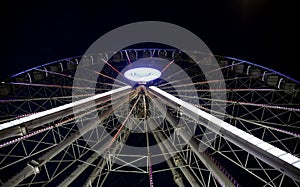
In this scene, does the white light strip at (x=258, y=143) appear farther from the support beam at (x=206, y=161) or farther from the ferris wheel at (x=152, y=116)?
the support beam at (x=206, y=161)

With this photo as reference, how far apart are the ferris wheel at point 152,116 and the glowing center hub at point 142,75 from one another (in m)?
0.08

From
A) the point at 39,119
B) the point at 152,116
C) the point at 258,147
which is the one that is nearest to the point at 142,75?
the point at 152,116

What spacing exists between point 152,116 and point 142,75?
324 cm

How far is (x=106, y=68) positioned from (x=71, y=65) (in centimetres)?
339

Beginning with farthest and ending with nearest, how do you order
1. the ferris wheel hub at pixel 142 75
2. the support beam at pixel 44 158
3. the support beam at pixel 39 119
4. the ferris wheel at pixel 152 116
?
the ferris wheel hub at pixel 142 75 → the ferris wheel at pixel 152 116 → the support beam at pixel 39 119 → the support beam at pixel 44 158

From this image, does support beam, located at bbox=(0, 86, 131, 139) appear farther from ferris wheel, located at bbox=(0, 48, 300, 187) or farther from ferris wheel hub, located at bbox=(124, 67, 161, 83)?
ferris wheel hub, located at bbox=(124, 67, 161, 83)

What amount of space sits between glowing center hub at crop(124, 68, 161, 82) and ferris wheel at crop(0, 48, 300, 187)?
0.08 meters

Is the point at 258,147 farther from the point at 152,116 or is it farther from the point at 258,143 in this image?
the point at 152,116

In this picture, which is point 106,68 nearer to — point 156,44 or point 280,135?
point 156,44

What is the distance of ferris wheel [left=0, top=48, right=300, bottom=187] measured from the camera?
920 centimetres

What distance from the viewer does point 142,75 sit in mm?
16062

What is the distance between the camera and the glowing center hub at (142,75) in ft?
50.8

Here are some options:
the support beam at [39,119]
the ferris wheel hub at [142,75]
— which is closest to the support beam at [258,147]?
the ferris wheel hub at [142,75]

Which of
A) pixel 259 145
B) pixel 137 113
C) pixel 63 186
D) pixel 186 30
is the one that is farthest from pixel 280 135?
pixel 63 186
